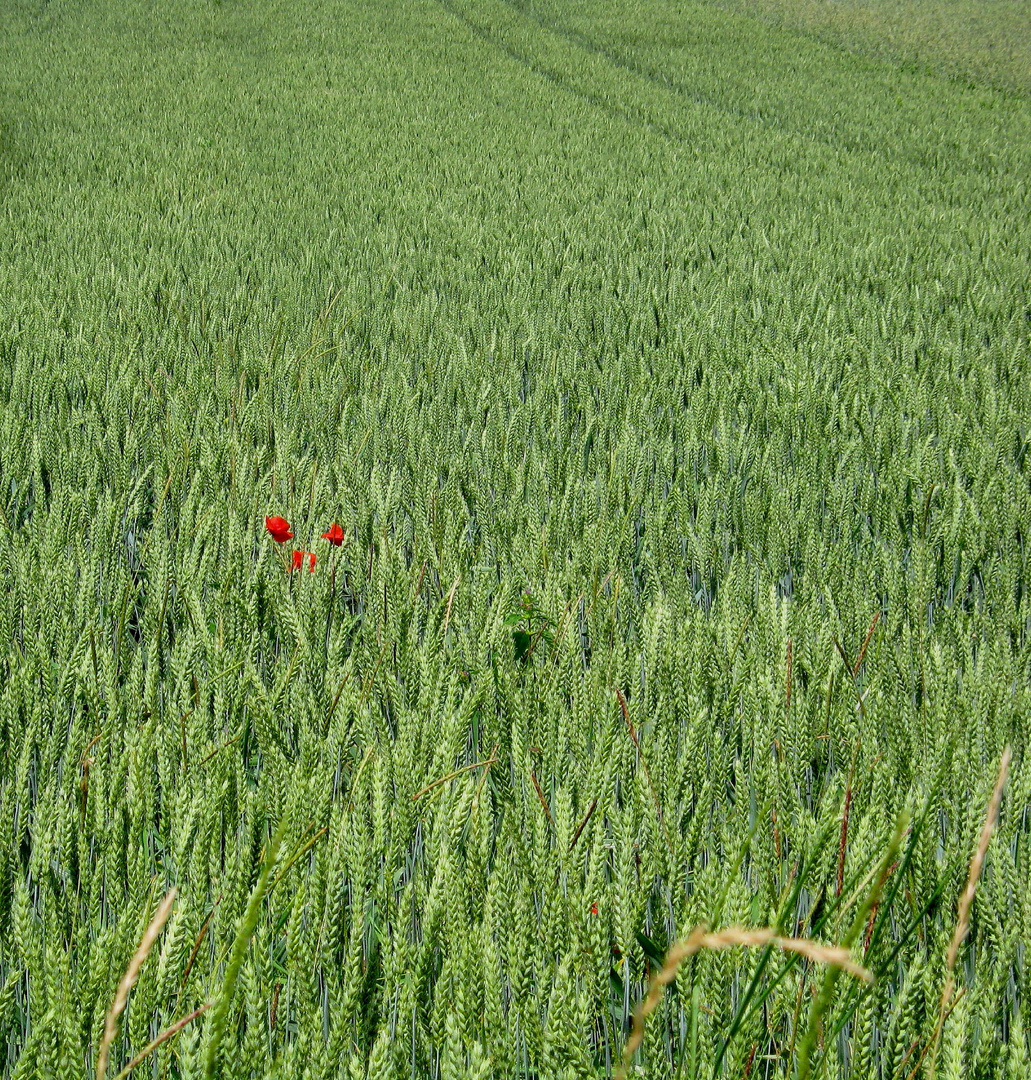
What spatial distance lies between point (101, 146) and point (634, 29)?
7.71 meters

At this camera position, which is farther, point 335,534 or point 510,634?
point 335,534

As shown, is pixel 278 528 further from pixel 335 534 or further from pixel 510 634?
pixel 510 634

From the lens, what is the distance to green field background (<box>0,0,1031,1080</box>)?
28.8 inches

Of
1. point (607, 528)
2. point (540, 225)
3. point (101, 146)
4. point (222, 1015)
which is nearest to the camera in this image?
point (222, 1015)

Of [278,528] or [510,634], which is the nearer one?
[510,634]

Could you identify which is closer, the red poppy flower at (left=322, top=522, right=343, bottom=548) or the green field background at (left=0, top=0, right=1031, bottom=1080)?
the green field background at (left=0, top=0, right=1031, bottom=1080)

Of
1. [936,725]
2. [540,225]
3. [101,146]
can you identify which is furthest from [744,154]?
[936,725]

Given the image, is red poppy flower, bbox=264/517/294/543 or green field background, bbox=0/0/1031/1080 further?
red poppy flower, bbox=264/517/294/543

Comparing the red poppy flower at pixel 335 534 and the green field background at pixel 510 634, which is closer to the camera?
the green field background at pixel 510 634

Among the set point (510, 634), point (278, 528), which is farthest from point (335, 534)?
point (510, 634)

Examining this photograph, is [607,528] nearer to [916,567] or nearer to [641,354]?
[916,567]

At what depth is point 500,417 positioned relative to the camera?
2182mm

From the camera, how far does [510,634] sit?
1301mm

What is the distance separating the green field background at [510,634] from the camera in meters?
0.73
